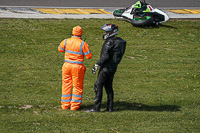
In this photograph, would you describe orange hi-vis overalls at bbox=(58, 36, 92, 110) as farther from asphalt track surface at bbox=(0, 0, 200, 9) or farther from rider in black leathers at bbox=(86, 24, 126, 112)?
asphalt track surface at bbox=(0, 0, 200, 9)

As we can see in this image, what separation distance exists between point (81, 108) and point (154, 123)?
6.95 ft

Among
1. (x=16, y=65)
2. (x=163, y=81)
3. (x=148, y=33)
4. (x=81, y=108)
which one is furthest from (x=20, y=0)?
(x=81, y=108)

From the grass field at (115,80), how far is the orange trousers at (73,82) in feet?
0.95

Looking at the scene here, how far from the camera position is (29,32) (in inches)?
687

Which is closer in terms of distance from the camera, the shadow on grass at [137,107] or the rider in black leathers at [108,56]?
the rider in black leathers at [108,56]

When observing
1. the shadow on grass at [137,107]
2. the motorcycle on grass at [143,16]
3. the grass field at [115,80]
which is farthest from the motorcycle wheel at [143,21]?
the shadow on grass at [137,107]

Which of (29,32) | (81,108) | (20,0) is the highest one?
(20,0)

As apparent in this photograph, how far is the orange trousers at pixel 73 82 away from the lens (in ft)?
29.0

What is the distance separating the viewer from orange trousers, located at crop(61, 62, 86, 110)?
8.84 m

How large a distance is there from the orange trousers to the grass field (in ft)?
0.95

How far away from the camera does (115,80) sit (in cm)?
1234

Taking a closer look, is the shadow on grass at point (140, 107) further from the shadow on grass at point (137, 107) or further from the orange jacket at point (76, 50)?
the orange jacket at point (76, 50)

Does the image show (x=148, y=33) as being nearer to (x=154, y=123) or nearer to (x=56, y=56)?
(x=56, y=56)

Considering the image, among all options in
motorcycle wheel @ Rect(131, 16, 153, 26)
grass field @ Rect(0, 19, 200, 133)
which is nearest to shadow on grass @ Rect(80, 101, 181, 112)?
grass field @ Rect(0, 19, 200, 133)
